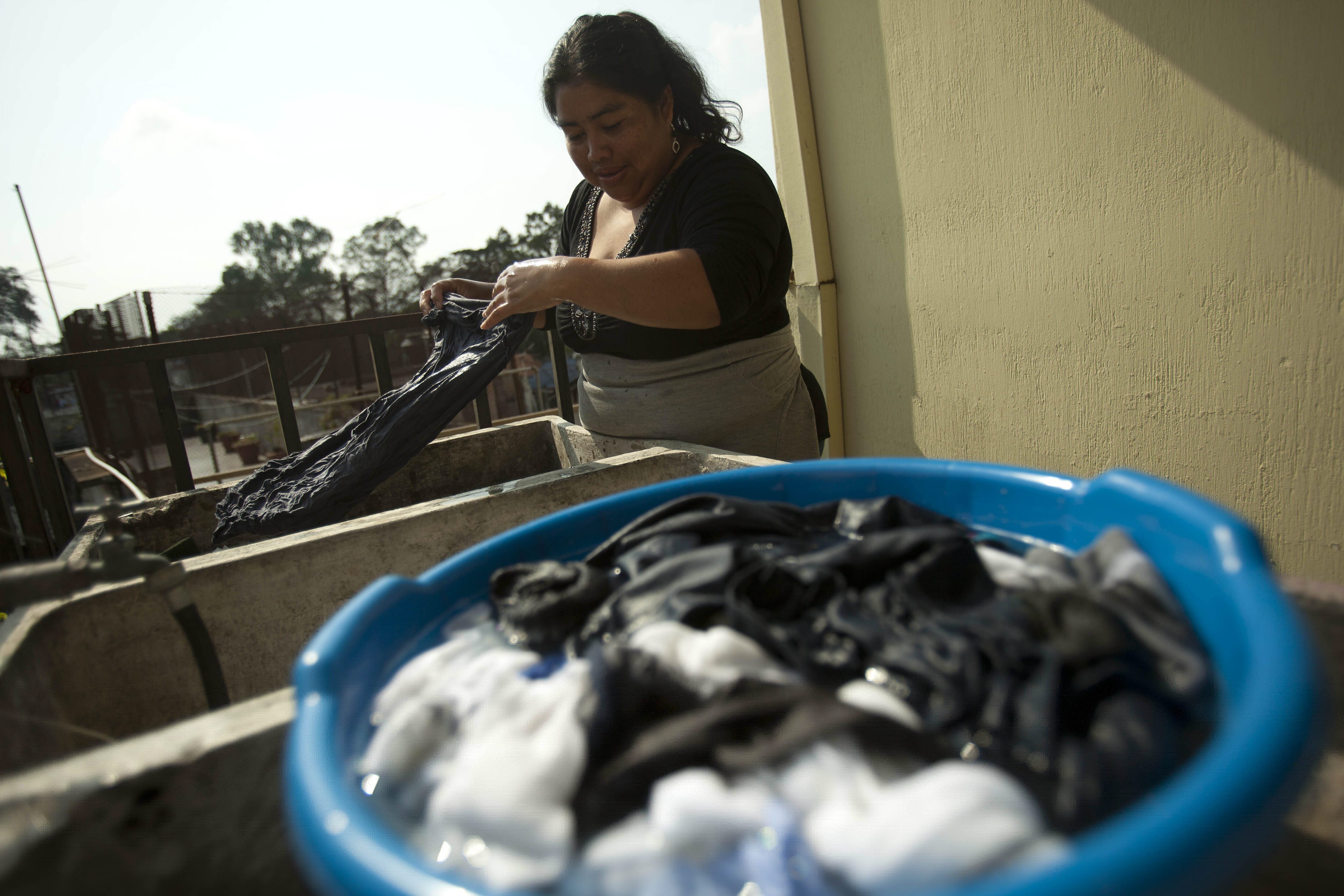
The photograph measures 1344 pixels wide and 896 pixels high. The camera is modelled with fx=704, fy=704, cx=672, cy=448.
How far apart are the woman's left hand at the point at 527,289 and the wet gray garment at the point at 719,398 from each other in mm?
339

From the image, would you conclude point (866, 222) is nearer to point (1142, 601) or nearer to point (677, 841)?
point (1142, 601)

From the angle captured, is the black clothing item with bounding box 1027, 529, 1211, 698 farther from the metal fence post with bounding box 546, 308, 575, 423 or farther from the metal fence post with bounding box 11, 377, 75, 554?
the metal fence post with bounding box 11, 377, 75, 554

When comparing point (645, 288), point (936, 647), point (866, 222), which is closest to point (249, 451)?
point (866, 222)

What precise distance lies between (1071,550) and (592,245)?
1697 millimetres

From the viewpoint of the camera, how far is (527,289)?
5.42ft

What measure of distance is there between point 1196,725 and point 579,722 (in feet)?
1.57

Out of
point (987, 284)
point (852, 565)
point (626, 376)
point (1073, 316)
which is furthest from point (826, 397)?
point (852, 565)

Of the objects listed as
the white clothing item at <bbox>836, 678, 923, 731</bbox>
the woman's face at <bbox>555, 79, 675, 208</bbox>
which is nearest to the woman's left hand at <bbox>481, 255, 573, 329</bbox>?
the woman's face at <bbox>555, 79, 675, 208</bbox>

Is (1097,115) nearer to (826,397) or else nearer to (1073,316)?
(1073,316)

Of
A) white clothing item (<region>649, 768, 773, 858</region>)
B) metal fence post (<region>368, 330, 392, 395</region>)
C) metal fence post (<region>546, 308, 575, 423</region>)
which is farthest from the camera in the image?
metal fence post (<region>546, 308, 575, 423</region>)

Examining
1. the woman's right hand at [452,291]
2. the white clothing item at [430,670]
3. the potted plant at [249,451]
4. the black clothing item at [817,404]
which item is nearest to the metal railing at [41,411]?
the woman's right hand at [452,291]

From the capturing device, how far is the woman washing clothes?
5.24 ft

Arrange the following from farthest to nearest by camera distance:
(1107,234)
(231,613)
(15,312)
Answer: (15,312) < (1107,234) < (231,613)

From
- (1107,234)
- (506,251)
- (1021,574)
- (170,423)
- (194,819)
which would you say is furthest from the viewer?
(506,251)
